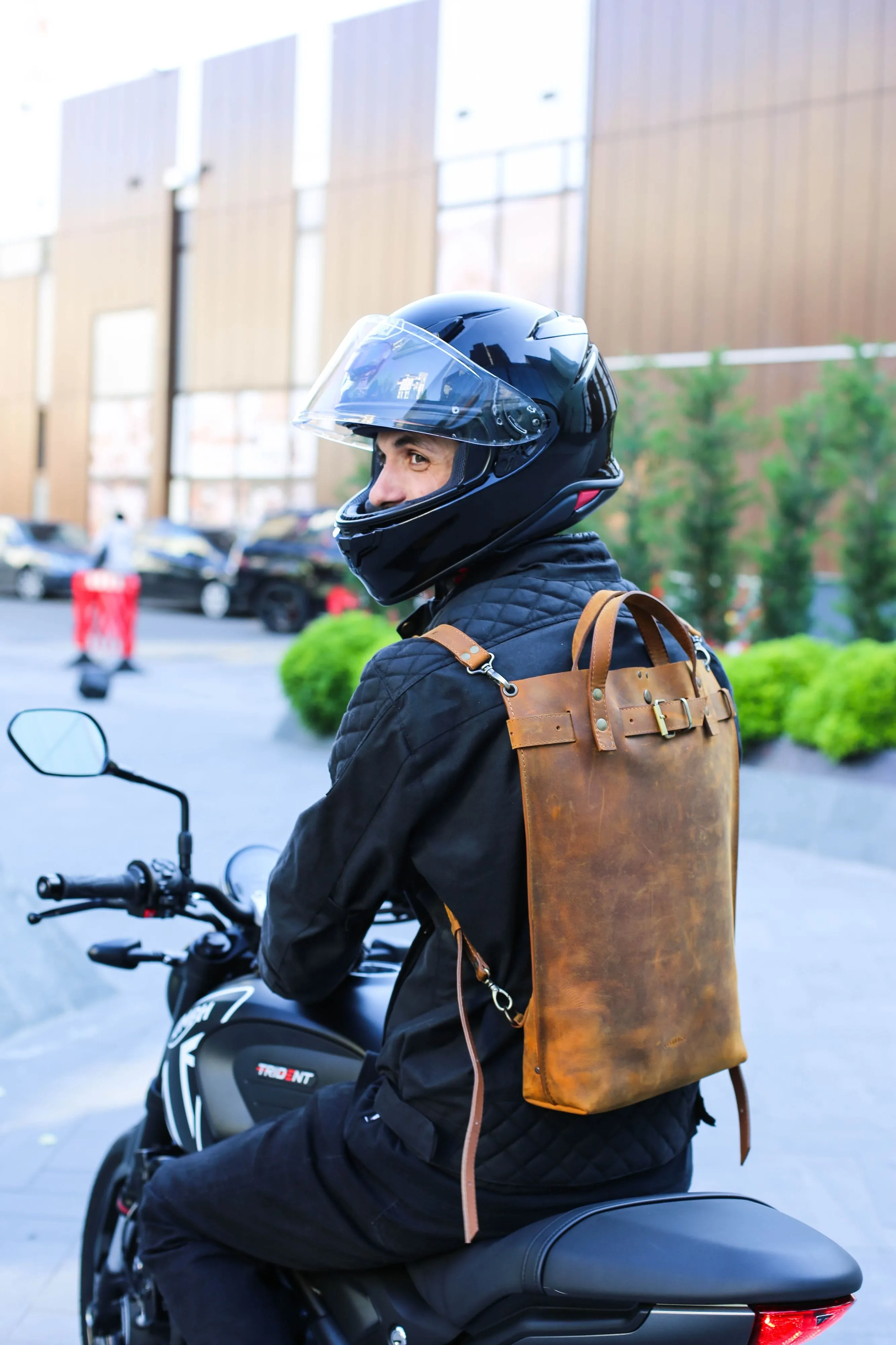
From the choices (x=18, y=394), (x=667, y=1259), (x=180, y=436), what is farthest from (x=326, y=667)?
(x=18, y=394)

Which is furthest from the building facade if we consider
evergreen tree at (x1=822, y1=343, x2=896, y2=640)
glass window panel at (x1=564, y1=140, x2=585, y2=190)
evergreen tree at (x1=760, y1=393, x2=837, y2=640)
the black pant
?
the black pant

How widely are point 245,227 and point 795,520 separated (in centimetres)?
2220

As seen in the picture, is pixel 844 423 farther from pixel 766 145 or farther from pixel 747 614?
pixel 766 145

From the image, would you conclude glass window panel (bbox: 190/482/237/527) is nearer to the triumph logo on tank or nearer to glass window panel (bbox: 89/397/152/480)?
glass window panel (bbox: 89/397/152/480)

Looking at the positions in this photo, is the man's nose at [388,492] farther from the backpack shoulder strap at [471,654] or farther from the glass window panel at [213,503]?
the glass window panel at [213,503]

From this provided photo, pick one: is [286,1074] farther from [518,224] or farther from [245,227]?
[245,227]

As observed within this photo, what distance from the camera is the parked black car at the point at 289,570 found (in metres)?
19.4

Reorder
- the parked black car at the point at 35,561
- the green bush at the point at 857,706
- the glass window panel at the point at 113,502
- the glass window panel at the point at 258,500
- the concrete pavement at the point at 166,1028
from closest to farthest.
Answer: the concrete pavement at the point at 166,1028
the green bush at the point at 857,706
the parked black car at the point at 35,561
the glass window panel at the point at 258,500
the glass window panel at the point at 113,502

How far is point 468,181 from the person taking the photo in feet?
84.3

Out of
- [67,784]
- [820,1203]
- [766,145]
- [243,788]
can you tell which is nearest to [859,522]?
[243,788]

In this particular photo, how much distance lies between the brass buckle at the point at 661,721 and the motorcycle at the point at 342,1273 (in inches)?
22.4

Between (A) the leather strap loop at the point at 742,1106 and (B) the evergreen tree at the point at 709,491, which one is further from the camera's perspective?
(B) the evergreen tree at the point at 709,491

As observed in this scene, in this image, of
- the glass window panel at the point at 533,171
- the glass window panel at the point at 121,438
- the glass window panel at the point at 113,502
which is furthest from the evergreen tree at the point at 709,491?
the glass window panel at the point at 121,438

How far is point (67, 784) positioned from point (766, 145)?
719 inches
